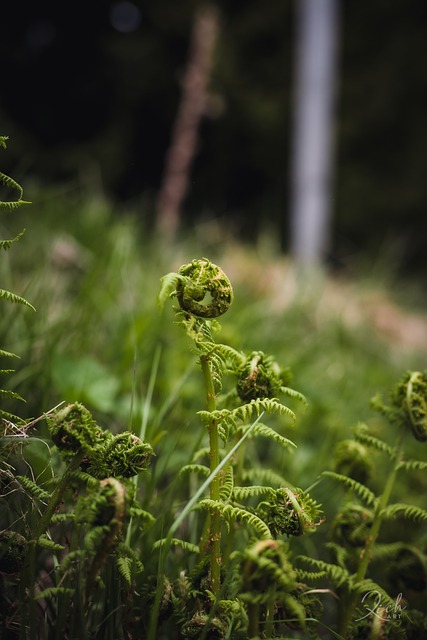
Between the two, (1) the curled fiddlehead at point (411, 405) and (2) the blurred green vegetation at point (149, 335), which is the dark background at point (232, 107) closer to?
(2) the blurred green vegetation at point (149, 335)

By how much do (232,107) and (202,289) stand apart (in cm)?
938

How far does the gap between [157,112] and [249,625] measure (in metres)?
9.71

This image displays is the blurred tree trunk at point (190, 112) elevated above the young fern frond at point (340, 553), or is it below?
above

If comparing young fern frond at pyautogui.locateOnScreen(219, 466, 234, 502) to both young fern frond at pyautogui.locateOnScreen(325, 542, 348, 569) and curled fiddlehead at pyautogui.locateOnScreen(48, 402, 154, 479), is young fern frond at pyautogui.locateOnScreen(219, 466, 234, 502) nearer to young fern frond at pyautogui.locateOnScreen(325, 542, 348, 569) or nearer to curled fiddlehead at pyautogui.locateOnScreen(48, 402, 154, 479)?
curled fiddlehead at pyautogui.locateOnScreen(48, 402, 154, 479)

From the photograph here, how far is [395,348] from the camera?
4035mm

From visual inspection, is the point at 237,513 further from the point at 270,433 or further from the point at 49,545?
the point at 49,545

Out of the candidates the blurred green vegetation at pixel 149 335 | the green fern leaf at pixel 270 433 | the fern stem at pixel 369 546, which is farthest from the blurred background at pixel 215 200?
the fern stem at pixel 369 546

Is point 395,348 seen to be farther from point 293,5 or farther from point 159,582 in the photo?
point 293,5

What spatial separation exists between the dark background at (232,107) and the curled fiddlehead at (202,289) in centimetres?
646

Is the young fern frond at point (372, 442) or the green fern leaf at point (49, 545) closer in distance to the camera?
the green fern leaf at point (49, 545)

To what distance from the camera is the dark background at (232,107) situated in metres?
8.02

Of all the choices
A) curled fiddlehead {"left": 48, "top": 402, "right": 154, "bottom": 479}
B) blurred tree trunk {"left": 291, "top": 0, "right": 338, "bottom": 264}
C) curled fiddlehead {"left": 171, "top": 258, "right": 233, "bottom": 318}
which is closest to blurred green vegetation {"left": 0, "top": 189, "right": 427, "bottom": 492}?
curled fiddlehead {"left": 48, "top": 402, "right": 154, "bottom": 479}

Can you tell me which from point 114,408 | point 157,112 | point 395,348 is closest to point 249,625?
point 114,408

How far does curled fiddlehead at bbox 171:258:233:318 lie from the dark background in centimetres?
646
